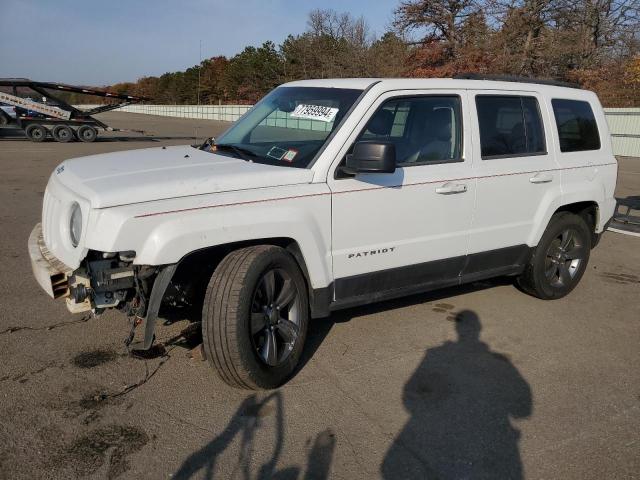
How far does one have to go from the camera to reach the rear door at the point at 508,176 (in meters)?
4.48

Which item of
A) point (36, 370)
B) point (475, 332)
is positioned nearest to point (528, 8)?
point (475, 332)

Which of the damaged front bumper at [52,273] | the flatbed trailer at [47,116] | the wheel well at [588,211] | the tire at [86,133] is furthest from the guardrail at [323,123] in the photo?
the flatbed trailer at [47,116]

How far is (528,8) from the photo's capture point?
2628 cm

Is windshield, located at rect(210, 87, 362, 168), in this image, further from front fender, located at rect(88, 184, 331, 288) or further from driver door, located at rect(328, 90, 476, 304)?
front fender, located at rect(88, 184, 331, 288)

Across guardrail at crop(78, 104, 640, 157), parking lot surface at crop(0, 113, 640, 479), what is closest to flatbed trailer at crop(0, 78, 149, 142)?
guardrail at crop(78, 104, 640, 157)

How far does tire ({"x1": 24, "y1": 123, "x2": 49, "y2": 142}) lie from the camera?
21.6 m

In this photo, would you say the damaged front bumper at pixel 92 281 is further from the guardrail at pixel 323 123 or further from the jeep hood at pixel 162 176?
the guardrail at pixel 323 123

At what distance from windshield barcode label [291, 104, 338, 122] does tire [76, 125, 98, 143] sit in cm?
2056

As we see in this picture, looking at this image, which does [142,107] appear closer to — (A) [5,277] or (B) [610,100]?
(B) [610,100]

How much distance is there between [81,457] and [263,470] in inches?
36.2

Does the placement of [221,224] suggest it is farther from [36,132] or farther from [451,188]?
[36,132]

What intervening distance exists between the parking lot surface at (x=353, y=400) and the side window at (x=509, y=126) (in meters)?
1.45

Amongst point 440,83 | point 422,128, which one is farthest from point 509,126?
point 422,128

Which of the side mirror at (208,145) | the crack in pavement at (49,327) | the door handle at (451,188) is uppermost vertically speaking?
the side mirror at (208,145)
